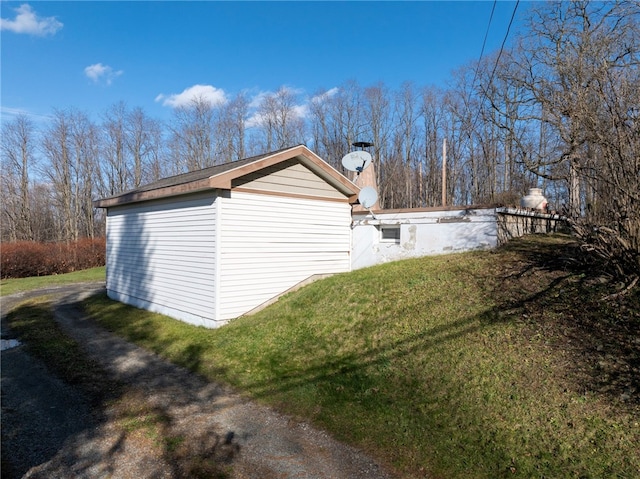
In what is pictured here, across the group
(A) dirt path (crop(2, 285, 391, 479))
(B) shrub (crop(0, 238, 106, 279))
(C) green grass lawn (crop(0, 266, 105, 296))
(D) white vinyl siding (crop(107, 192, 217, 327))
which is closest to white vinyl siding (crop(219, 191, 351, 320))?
(D) white vinyl siding (crop(107, 192, 217, 327))

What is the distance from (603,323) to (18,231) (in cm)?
3688

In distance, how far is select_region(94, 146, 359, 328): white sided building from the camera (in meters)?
8.07

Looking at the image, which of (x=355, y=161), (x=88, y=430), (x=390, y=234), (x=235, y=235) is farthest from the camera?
(x=355, y=161)

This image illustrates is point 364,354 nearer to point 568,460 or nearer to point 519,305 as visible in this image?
point 519,305

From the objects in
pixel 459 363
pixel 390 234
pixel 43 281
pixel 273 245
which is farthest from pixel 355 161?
pixel 43 281

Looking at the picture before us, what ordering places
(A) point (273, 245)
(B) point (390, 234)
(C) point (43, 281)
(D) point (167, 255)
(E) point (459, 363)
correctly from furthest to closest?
1. (C) point (43, 281)
2. (B) point (390, 234)
3. (D) point (167, 255)
4. (A) point (273, 245)
5. (E) point (459, 363)

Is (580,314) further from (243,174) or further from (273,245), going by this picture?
(243,174)

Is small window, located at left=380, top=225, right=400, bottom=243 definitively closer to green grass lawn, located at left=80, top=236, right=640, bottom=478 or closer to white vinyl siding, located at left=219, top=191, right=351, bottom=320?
white vinyl siding, located at left=219, top=191, right=351, bottom=320

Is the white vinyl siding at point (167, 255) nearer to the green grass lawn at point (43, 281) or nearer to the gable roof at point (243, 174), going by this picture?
the gable roof at point (243, 174)

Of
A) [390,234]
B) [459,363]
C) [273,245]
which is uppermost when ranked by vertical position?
[390,234]

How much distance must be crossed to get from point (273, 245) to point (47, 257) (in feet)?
61.6

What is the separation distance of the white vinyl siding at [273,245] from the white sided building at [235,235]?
2cm

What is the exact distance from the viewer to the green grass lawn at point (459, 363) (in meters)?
3.58

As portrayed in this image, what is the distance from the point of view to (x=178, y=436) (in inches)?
164
